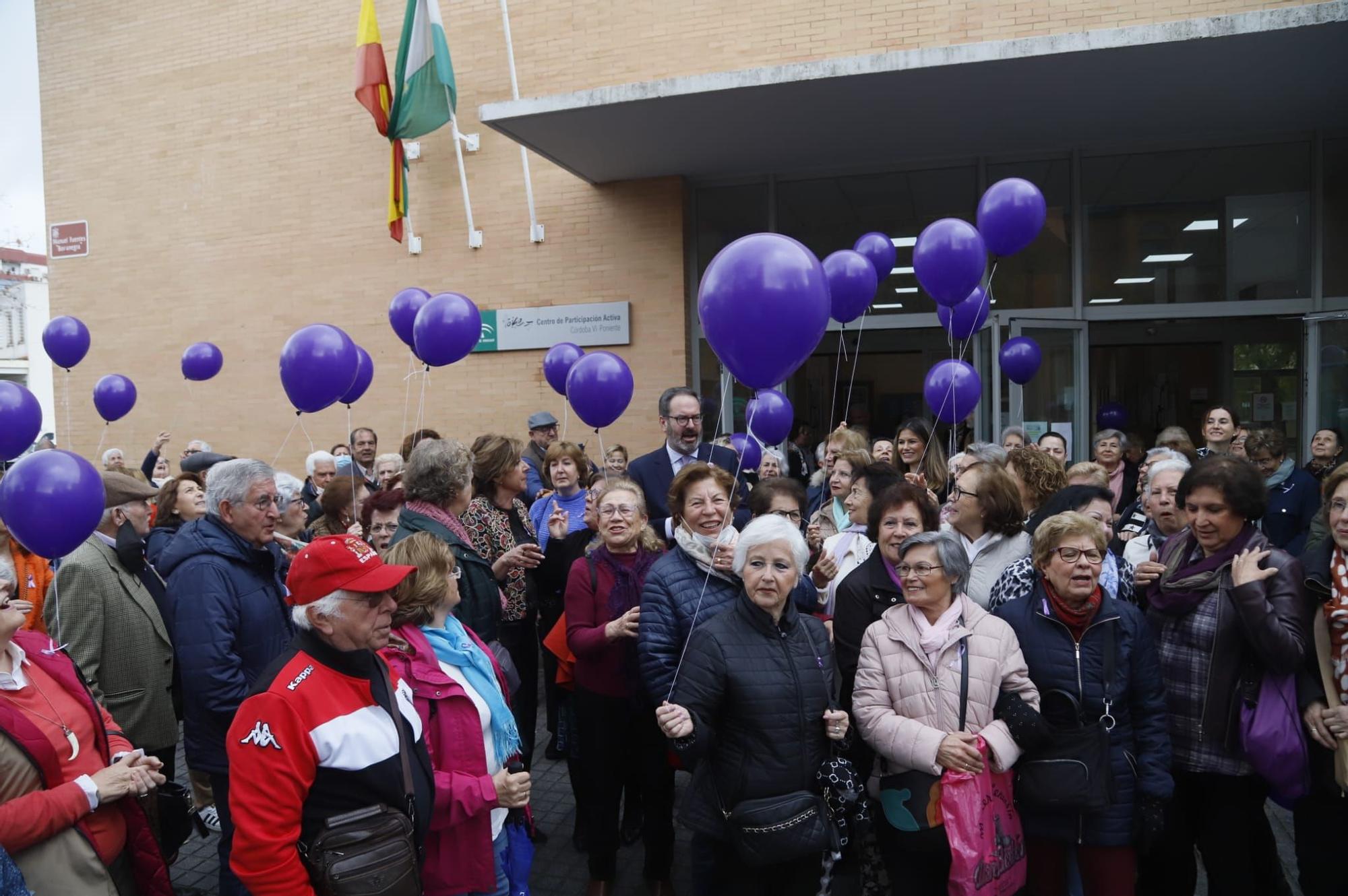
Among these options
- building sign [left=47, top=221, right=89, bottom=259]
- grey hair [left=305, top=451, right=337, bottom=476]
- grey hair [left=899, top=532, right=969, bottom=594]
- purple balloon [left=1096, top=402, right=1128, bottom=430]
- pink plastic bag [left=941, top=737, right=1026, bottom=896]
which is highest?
building sign [left=47, top=221, right=89, bottom=259]

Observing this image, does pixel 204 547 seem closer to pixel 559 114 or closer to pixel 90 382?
pixel 559 114

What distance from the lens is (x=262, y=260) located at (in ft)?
39.3

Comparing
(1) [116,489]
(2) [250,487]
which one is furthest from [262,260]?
(2) [250,487]

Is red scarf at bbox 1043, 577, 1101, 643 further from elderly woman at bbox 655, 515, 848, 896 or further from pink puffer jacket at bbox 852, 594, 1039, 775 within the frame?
elderly woman at bbox 655, 515, 848, 896

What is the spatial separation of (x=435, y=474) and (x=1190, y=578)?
9.79ft

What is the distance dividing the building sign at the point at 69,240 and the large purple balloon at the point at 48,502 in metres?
12.0

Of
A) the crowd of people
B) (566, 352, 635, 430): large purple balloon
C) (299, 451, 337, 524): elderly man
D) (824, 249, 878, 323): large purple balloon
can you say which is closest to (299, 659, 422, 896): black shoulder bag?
the crowd of people

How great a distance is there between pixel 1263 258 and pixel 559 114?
795 cm

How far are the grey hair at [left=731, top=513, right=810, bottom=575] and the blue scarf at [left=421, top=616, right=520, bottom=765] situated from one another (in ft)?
3.04

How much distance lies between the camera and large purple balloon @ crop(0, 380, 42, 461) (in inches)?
195

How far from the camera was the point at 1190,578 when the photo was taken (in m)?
3.16

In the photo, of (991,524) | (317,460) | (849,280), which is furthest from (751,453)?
(317,460)

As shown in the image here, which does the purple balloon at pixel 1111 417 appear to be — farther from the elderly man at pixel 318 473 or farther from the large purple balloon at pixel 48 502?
the large purple balloon at pixel 48 502

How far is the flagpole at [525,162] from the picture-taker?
1055 centimetres
